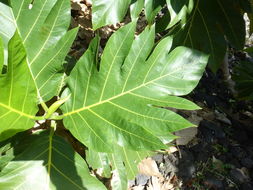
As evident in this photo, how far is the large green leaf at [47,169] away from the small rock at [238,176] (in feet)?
4.44

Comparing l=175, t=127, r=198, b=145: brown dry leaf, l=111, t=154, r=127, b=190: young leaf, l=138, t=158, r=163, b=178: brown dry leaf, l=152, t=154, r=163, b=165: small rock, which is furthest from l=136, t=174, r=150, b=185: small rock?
l=111, t=154, r=127, b=190: young leaf

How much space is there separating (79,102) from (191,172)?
117 centimetres

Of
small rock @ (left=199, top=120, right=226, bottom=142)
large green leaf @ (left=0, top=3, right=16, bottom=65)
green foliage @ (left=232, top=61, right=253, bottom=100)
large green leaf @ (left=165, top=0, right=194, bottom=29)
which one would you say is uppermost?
large green leaf @ (left=0, top=3, right=16, bottom=65)

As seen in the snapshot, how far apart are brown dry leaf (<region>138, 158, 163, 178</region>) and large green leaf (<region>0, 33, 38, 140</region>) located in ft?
3.46

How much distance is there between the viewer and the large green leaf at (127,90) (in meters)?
1.01

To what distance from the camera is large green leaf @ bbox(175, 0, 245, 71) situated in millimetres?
1601

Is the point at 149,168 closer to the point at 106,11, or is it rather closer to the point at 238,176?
the point at 238,176

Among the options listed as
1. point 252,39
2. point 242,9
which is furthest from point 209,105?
point 252,39

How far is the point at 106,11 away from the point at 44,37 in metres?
0.32

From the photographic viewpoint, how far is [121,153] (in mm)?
1375

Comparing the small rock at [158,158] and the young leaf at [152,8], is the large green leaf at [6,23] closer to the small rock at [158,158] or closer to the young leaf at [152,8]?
the young leaf at [152,8]

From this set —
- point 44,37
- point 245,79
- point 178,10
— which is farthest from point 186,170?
point 44,37

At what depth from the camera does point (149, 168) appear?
192 centimetres

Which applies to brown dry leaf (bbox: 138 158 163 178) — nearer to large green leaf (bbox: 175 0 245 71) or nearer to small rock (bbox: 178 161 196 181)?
small rock (bbox: 178 161 196 181)
